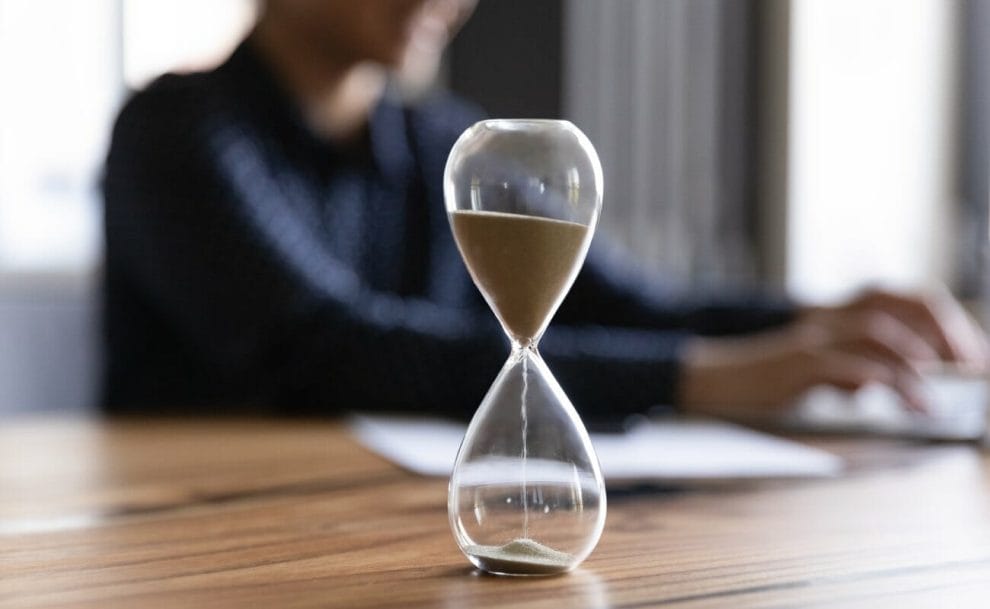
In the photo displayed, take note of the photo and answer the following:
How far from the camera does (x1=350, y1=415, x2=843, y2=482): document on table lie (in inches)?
28.7

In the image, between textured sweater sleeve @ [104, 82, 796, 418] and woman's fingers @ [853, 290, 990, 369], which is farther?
woman's fingers @ [853, 290, 990, 369]

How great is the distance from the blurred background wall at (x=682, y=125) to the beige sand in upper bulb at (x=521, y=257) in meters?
1.65

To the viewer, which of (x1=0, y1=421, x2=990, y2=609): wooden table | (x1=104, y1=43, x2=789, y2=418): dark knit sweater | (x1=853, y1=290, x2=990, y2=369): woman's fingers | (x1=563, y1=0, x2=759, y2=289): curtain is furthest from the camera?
(x1=563, y1=0, x2=759, y2=289): curtain

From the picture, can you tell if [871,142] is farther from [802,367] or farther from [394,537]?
[394,537]

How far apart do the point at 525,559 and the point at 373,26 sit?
1.02m

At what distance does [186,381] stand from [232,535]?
0.80 m

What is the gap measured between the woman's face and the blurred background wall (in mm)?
669

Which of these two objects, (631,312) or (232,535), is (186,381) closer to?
(631,312)

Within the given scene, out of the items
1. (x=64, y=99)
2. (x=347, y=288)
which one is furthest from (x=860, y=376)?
(x=64, y=99)

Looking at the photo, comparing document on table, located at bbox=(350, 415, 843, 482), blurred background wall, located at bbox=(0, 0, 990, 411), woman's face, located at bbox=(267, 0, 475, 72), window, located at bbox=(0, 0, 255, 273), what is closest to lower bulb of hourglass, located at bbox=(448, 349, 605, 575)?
document on table, located at bbox=(350, 415, 843, 482)

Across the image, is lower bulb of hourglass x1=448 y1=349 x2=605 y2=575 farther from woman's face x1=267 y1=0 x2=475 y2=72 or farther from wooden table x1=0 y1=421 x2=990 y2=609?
woman's face x1=267 y1=0 x2=475 y2=72

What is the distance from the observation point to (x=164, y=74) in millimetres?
1258

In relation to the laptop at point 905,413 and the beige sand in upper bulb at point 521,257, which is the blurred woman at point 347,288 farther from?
the beige sand in upper bulb at point 521,257

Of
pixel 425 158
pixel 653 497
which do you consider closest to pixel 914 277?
pixel 425 158
